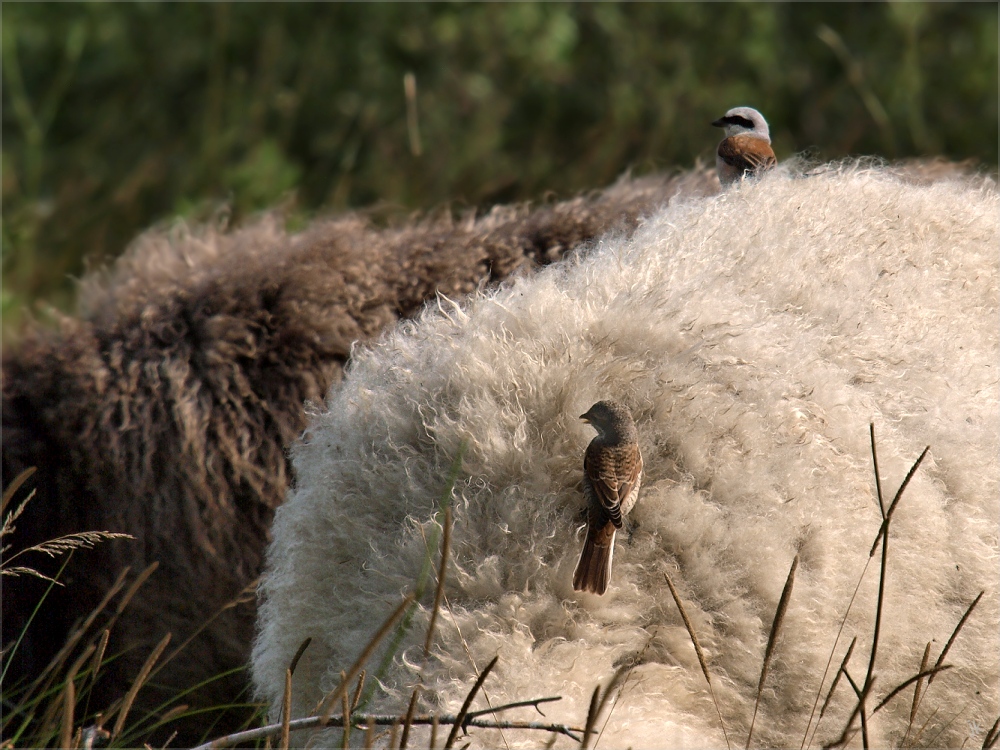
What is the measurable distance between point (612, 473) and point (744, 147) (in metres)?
0.85

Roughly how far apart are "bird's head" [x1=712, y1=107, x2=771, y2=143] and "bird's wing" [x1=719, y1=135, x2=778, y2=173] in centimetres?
1

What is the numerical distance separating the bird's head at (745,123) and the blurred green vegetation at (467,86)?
4.02 metres

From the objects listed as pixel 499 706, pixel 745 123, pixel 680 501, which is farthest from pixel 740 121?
pixel 499 706

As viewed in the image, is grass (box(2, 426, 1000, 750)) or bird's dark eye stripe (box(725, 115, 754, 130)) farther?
bird's dark eye stripe (box(725, 115, 754, 130))

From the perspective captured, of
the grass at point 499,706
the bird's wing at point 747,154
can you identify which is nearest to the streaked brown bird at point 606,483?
the grass at point 499,706

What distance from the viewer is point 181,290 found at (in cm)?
298

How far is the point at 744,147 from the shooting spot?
2.01 m

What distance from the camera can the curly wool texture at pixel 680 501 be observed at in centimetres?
151

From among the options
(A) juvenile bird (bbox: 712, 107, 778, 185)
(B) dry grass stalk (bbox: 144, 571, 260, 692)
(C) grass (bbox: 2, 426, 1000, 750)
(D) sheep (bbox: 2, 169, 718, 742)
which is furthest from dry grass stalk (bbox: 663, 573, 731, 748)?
(D) sheep (bbox: 2, 169, 718, 742)

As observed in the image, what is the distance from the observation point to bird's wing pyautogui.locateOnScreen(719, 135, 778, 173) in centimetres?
200

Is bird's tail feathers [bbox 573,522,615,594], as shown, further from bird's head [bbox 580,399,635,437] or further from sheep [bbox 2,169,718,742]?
sheep [bbox 2,169,718,742]

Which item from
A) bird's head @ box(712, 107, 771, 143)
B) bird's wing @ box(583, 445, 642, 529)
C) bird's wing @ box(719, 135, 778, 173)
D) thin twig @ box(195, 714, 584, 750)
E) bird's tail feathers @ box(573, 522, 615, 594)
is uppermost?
bird's head @ box(712, 107, 771, 143)

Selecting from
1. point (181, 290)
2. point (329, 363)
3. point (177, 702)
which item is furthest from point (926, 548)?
point (181, 290)

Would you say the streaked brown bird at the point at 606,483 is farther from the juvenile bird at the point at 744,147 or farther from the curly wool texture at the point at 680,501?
the juvenile bird at the point at 744,147
